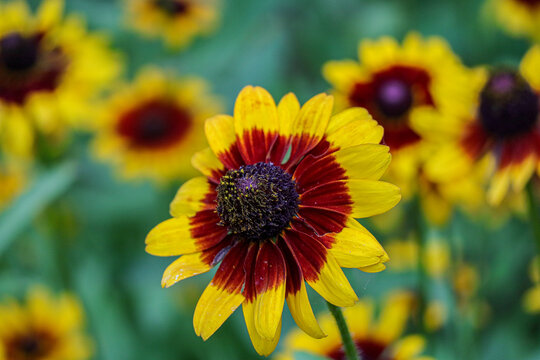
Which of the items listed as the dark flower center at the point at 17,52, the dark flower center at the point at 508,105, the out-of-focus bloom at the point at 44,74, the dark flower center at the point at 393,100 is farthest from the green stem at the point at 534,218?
the dark flower center at the point at 17,52

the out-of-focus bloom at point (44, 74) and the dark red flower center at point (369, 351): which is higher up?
the out-of-focus bloom at point (44, 74)

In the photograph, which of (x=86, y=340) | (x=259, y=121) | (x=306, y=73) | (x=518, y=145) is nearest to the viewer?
(x=259, y=121)

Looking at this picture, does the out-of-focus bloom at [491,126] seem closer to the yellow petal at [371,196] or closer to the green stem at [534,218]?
the green stem at [534,218]

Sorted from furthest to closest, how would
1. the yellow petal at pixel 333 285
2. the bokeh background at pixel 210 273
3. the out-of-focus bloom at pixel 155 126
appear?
1. the out-of-focus bloom at pixel 155 126
2. the bokeh background at pixel 210 273
3. the yellow petal at pixel 333 285

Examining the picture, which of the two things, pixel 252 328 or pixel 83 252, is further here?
pixel 83 252

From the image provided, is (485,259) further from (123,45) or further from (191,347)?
(123,45)

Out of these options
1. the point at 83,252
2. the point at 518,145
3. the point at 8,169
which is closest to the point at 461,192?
the point at 518,145

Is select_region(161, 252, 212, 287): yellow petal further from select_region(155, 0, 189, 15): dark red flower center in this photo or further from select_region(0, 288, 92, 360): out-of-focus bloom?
select_region(155, 0, 189, 15): dark red flower center

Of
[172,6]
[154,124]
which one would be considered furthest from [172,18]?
[154,124]
